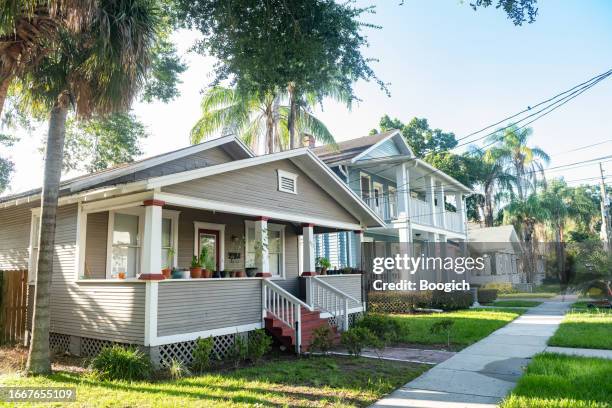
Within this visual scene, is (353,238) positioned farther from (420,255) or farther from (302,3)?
(302,3)

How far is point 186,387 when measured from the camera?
710 cm

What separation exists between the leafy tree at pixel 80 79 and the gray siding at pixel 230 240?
354cm

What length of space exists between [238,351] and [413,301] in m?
12.3

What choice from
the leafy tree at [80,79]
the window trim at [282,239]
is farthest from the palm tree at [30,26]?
the window trim at [282,239]

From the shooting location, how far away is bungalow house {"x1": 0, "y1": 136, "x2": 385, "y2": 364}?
8797 mm

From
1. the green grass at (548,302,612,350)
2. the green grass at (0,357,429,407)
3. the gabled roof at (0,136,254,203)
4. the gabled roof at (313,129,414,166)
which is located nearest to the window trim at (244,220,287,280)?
the gabled roof at (0,136,254,203)

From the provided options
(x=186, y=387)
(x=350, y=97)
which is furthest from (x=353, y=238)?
(x=186, y=387)

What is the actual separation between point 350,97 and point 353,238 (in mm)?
12269

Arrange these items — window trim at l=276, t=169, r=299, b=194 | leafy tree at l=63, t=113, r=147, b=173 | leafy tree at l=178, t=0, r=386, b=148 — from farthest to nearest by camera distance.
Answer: leafy tree at l=63, t=113, r=147, b=173, window trim at l=276, t=169, r=299, b=194, leafy tree at l=178, t=0, r=386, b=148

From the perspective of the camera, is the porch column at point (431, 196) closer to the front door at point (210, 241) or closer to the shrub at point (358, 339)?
the front door at point (210, 241)

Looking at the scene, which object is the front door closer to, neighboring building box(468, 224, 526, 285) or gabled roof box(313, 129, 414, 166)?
gabled roof box(313, 129, 414, 166)

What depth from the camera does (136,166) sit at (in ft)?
37.6

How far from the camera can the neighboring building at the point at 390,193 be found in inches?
789

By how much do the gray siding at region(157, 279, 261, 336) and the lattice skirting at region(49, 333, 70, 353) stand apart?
317cm
